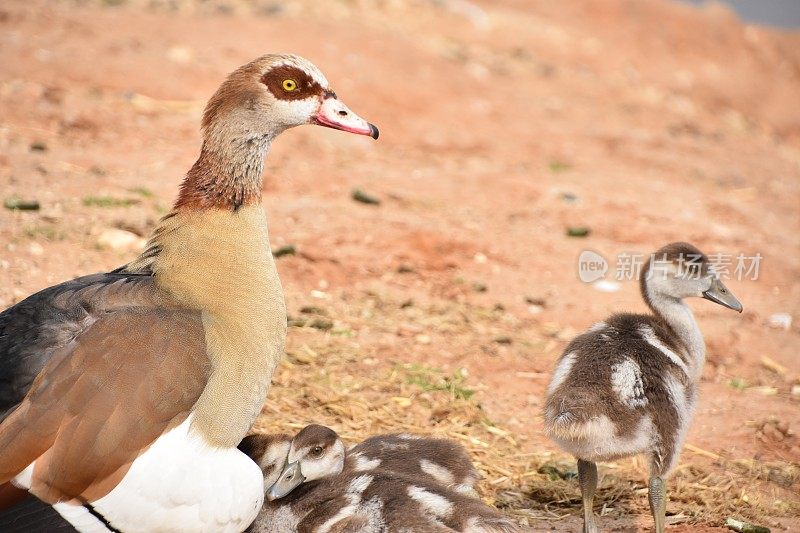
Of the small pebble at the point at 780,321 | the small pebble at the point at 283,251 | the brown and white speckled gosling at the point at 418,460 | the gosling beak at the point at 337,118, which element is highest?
the gosling beak at the point at 337,118

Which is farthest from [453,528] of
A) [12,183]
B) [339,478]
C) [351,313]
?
[12,183]

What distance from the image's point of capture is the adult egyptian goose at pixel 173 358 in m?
3.69

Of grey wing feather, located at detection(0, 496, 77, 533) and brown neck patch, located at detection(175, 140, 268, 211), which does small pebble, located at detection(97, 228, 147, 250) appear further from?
grey wing feather, located at detection(0, 496, 77, 533)

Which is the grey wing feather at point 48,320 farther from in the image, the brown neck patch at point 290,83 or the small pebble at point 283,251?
the small pebble at point 283,251

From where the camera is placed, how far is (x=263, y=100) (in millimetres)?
4473

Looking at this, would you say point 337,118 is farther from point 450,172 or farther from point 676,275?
point 450,172

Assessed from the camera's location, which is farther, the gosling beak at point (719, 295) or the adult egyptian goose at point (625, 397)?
the gosling beak at point (719, 295)

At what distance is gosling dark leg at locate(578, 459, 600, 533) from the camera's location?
15.9 ft

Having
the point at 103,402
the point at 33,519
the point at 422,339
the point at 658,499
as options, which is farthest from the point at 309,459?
the point at 422,339

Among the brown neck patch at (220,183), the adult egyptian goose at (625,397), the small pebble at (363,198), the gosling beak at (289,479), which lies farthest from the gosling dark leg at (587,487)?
the small pebble at (363,198)

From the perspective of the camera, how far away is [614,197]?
1123cm

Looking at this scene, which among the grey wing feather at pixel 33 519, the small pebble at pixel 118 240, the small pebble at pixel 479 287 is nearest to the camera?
the grey wing feather at pixel 33 519

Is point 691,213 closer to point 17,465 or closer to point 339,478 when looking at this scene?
point 339,478

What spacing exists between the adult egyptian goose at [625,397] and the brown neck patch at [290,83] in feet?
6.14
